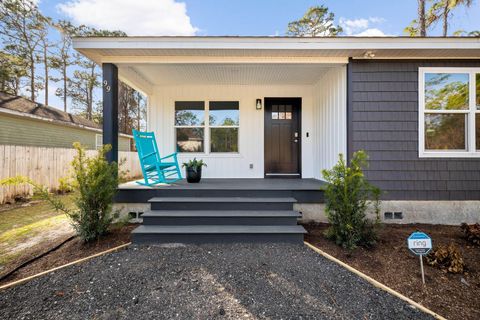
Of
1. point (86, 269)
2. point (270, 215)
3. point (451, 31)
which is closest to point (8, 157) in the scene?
point (86, 269)

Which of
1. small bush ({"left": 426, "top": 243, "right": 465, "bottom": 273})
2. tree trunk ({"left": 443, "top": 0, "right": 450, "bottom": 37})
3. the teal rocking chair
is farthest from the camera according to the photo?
tree trunk ({"left": 443, "top": 0, "right": 450, "bottom": 37})

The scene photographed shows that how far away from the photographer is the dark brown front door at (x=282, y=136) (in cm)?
519

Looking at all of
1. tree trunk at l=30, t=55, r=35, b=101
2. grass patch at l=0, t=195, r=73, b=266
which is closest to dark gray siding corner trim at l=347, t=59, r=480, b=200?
grass patch at l=0, t=195, r=73, b=266

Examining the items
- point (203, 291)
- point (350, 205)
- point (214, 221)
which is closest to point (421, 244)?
point (350, 205)

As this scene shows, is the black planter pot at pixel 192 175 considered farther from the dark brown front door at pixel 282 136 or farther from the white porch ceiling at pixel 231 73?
the white porch ceiling at pixel 231 73

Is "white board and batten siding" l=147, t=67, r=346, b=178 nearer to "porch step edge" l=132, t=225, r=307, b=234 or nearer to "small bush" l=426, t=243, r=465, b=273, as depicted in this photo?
"porch step edge" l=132, t=225, r=307, b=234

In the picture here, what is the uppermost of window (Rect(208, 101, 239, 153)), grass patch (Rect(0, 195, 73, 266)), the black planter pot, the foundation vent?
window (Rect(208, 101, 239, 153))

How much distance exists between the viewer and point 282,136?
17.1 feet

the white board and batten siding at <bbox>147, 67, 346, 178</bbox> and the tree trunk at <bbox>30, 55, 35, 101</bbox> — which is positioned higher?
the tree trunk at <bbox>30, 55, 35, 101</bbox>

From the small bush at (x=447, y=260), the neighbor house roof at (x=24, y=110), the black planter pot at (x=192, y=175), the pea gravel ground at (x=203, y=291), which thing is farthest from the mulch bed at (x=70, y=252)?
→ the neighbor house roof at (x=24, y=110)

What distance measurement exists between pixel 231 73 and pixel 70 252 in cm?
377

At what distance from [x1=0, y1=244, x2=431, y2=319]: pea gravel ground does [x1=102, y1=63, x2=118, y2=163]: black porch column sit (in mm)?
1729

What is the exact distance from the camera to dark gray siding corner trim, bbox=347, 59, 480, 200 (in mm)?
3559

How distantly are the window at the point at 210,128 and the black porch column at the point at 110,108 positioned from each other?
176 cm
